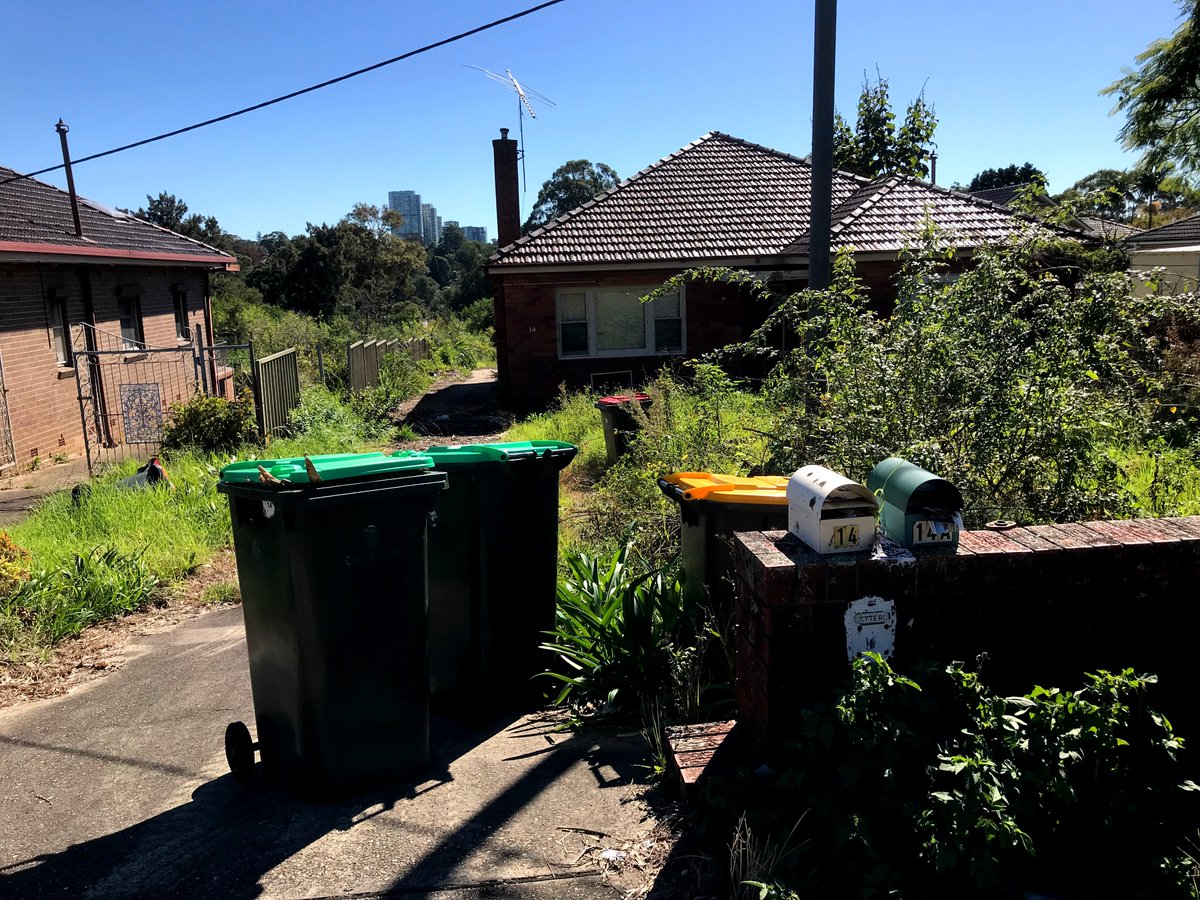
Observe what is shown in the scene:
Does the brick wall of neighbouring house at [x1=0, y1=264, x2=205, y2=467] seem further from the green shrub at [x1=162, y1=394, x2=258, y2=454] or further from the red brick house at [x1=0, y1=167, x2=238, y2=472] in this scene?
the green shrub at [x1=162, y1=394, x2=258, y2=454]

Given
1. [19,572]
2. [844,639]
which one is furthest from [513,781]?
[19,572]

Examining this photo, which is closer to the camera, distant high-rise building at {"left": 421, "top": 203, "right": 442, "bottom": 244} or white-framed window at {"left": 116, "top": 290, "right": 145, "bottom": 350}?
white-framed window at {"left": 116, "top": 290, "right": 145, "bottom": 350}

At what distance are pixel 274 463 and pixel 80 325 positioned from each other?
43.0 ft

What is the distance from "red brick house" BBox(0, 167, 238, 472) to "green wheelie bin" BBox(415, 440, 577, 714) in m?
10.4

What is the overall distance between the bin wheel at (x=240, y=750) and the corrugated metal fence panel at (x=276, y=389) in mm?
9253

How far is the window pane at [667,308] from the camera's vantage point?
57.6 feet

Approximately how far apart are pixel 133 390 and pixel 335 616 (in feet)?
35.2

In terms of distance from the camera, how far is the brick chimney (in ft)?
66.3

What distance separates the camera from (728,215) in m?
18.4

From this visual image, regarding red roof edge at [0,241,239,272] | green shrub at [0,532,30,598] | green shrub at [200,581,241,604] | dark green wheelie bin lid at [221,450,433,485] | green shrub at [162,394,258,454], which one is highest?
red roof edge at [0,241,239,272]

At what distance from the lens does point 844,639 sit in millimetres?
2979

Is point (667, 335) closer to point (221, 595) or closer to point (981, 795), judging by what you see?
point (221, 595)

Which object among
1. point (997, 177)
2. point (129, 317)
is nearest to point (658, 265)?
point (129, 317)

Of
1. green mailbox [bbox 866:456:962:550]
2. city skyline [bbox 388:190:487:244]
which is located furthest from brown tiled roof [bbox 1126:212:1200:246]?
city skyline [bbox 388:190:487:244]
